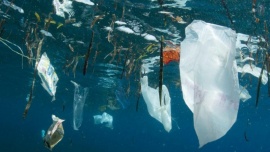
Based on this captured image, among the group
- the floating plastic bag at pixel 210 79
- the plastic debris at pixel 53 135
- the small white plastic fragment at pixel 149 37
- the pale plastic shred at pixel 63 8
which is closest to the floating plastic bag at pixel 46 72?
the plastic debris at pixel 53 135

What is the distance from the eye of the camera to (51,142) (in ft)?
10.0

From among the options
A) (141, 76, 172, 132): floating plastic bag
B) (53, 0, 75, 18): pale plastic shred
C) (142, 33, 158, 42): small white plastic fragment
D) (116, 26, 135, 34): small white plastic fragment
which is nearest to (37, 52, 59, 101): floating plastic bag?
(141, 76, 172, 132): floating plastic bag

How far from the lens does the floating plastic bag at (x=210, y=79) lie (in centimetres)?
255

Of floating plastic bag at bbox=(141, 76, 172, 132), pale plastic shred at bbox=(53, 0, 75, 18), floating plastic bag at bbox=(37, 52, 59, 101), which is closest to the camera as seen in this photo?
floating plastic bag at bbox=(37, 52, 59, 101)

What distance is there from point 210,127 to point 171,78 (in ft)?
61.5

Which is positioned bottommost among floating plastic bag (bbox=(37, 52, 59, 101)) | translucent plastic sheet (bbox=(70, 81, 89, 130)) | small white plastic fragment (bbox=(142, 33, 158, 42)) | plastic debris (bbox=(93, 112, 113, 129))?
plastic debris (bbox=(93, 112, 113, 129))

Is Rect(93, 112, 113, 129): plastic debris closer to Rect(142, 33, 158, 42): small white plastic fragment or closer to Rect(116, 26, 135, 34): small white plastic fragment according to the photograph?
Rect(142, 33, 158, 42): small white plastic fragment

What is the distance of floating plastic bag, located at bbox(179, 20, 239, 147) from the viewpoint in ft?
8.37

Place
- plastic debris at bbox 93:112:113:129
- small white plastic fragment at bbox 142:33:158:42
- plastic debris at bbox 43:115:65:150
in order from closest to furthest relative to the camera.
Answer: plastic debris at bbox 43:115:65:150
small white plastic fragment at bbox 142:33:158:42
plastic debris at bbox 93:112:113:129

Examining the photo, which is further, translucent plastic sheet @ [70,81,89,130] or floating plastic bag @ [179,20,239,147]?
translucent plastic sheet @ [70,81,89,130]

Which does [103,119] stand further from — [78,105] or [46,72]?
[46,72]

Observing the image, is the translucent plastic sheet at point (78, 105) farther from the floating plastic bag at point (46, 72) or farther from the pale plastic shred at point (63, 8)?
the pale plastic shred at point (63, 8)

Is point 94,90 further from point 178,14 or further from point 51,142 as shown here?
Result: point 51,142

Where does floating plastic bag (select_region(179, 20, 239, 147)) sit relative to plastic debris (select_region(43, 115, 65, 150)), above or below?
above
